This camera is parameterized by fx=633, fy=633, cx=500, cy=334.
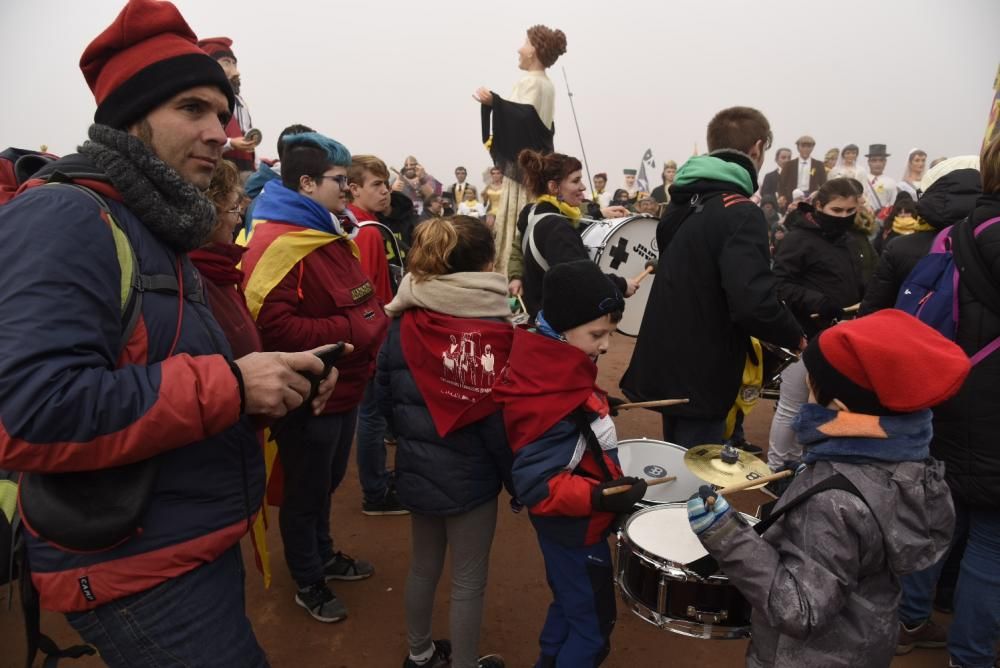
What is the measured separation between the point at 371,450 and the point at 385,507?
0.41 meters

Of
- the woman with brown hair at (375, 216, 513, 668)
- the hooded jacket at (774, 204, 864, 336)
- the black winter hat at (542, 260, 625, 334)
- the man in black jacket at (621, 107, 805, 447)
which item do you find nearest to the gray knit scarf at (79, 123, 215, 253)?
the woman with brown hair at (375, 216, 513, 668)

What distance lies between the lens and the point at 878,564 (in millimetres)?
1652

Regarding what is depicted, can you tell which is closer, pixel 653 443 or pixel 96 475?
pixel 96 475

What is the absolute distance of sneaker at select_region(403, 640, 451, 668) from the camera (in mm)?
2592

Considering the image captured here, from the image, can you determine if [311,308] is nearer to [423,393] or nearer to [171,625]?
[423,393]

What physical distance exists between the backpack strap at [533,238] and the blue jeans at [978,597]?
95.9 inches

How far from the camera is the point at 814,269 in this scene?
4277mm

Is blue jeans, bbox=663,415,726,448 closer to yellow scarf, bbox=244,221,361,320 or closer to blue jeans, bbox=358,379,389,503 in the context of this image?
blue jeans, bbox=358,379,389,503

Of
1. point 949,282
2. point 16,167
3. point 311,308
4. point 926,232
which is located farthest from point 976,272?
point 16,167

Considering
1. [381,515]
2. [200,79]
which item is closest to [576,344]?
[200,79]

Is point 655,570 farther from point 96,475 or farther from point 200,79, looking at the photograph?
point 200,79

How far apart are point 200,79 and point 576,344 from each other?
1339 millimetres

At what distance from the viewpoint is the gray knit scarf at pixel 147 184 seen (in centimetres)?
133

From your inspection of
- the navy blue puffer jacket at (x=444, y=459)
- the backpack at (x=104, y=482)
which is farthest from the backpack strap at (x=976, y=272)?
the backpack at (x=104, y=482)
